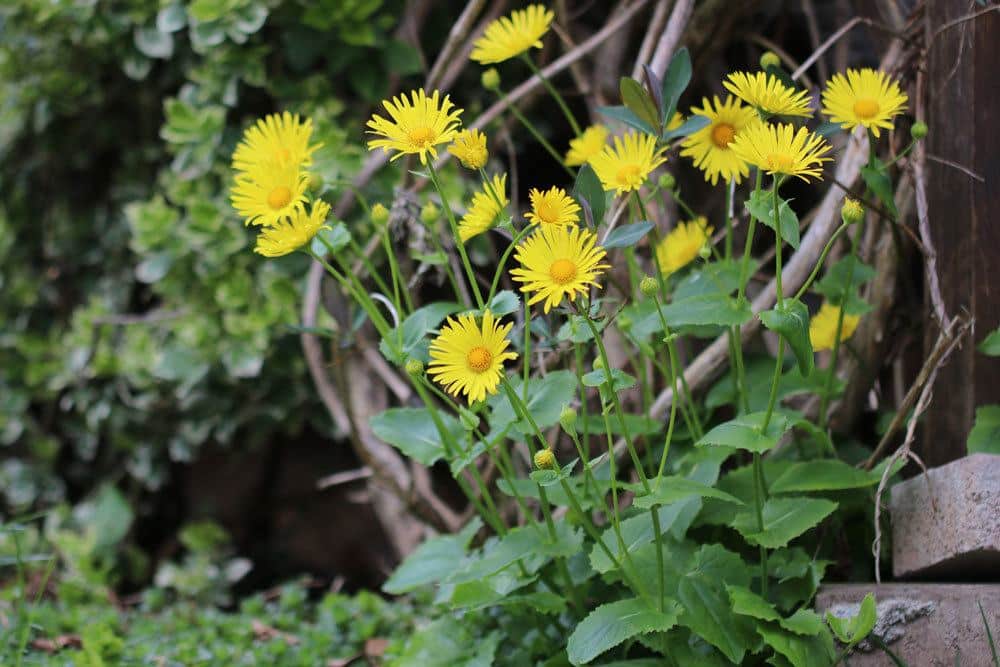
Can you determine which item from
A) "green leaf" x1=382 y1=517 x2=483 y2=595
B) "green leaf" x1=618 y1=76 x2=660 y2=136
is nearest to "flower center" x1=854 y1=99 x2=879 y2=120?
"green leaf" x1=618 y1=76 x2=660 y2=136

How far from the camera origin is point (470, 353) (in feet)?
3.21

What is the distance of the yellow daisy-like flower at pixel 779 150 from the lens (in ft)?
3.17

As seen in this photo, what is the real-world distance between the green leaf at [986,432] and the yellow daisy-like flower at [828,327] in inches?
7.5

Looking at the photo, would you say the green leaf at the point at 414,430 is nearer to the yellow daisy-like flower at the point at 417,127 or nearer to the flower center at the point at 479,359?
the flower center at the point at 479,359

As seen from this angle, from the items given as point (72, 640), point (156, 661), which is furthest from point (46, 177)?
point (156, 661)

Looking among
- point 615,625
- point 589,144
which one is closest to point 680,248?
point 589,144

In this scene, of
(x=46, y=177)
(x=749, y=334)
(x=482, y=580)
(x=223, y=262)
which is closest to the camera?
(x=482, y=580)

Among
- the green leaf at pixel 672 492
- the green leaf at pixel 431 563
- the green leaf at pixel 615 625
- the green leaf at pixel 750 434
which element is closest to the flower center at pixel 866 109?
the green leaf at pixel 750 434

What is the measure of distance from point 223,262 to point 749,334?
1.03 metres

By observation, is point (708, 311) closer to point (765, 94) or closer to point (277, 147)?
point (765, 94)

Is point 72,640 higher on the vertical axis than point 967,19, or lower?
lower

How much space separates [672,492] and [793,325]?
0.21 m

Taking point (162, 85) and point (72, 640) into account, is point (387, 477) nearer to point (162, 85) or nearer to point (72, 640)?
point (72, 640)

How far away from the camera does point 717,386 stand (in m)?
1.41
